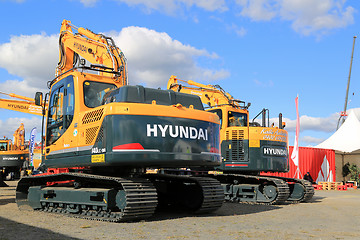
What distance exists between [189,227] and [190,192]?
2.26 m

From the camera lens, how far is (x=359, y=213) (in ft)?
38.1

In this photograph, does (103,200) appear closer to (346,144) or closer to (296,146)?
(296,146)

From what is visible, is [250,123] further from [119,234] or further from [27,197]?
[119,234]

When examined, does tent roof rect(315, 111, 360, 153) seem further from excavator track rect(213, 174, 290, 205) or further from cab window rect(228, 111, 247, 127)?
excavator track rect(213, 174, 290, 205)

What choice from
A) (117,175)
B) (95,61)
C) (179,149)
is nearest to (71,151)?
(117,175)

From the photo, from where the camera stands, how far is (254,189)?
555 inches

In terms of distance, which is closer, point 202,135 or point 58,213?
point 202,135

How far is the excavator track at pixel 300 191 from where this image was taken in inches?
582

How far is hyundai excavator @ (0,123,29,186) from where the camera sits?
29.7 metres

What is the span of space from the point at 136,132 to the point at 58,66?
24.0ft

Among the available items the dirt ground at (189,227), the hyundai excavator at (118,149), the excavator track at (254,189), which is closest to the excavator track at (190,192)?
the hyundai excavator at (118,149)

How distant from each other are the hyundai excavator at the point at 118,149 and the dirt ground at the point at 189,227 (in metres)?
0.47

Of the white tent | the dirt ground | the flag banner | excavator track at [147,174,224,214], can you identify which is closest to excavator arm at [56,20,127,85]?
excavator track at [147,174,224,214]

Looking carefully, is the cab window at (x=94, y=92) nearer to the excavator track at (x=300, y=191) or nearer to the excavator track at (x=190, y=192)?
the excavator track at (x=190, y=192)
